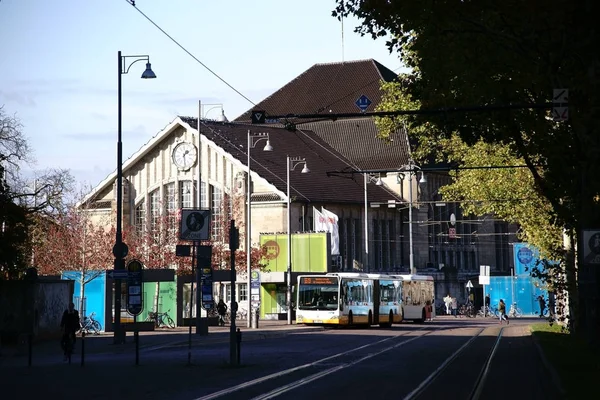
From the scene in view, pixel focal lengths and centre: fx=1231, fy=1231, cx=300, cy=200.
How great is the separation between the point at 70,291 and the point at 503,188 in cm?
1899

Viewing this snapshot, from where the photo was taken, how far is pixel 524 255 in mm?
73312

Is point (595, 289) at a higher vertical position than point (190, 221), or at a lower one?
lower

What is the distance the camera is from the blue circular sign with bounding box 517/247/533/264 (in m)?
73.1

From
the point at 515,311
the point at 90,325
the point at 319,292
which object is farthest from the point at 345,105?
the point at 90,325

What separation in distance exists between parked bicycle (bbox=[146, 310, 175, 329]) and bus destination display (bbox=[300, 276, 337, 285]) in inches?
277

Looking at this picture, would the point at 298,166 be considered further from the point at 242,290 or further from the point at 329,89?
the point at 329,89

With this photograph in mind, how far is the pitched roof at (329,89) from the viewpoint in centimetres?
10850

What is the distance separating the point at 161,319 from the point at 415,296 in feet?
66.3

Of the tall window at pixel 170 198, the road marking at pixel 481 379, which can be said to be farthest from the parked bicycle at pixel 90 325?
the tall window at pixel 170 198

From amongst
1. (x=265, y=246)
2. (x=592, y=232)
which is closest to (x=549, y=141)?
(x=592, y=232)

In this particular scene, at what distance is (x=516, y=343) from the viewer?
43.3 m

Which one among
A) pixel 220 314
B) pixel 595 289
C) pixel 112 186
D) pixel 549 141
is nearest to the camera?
pixel 595 289

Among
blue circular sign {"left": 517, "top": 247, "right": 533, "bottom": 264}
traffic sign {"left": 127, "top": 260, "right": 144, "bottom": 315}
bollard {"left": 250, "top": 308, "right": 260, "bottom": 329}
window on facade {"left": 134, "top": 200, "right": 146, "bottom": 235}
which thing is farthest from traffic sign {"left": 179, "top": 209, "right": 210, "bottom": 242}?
window on facade {"left": 134, "top": 200, "right": 146, "bottom": 235}

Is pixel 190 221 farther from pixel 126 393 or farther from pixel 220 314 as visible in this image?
pixel 220 314
